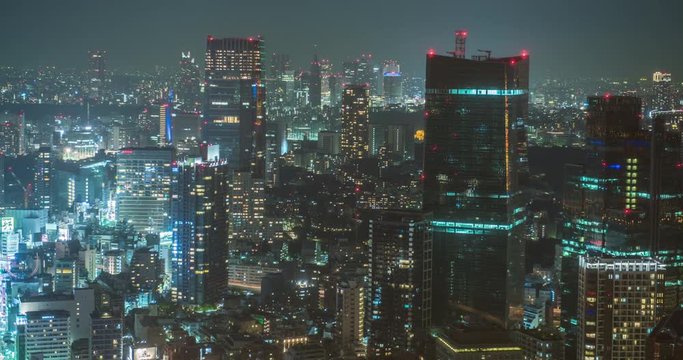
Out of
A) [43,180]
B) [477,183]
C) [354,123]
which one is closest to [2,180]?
[43,180]

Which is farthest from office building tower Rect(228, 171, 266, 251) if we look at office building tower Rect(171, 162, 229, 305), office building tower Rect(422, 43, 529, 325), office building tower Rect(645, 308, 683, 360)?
office building tower Rect(645, 308, 683, 360)

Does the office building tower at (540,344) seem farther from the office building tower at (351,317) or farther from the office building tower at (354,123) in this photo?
the office building tower at (354,123)

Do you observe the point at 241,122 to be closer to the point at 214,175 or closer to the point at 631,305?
the point at 214,175

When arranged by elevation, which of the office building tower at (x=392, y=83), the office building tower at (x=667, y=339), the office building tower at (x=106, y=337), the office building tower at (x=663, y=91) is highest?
the office building tower at (x=392, y=83)

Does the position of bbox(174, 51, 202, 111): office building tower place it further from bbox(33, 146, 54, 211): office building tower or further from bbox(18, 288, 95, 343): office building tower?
bbox(18, 288, 95, 343): office building tower

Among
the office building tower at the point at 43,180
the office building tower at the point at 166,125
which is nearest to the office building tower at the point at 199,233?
the office building tower at the point at 43,180

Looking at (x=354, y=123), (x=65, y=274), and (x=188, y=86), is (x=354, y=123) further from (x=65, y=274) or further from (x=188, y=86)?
(x=65, y=274)
